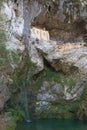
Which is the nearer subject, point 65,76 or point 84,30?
point 65,76

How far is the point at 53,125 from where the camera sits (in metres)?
22.3

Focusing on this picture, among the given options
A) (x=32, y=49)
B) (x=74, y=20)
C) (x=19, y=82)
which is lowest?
(x=19, y=82)

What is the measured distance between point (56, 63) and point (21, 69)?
3.39 meters

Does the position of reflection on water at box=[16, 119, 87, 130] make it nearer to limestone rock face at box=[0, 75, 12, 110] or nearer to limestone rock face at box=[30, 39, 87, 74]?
limestone rock face at box=[0, 75, 12, 110]

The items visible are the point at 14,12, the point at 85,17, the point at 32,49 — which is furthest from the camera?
the point at 85,17

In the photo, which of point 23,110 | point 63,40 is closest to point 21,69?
point 23,110

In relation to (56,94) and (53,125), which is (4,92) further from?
(56,94)

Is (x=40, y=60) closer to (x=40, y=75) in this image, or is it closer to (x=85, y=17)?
(x=40, y=75)

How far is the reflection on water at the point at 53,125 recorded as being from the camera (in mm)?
21031

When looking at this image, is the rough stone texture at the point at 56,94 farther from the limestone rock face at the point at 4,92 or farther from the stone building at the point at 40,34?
the stone building at the point at 40,34

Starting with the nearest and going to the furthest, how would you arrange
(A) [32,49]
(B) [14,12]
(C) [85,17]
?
(B) [14,12] → (A) [32,49] → (C) [85,17]

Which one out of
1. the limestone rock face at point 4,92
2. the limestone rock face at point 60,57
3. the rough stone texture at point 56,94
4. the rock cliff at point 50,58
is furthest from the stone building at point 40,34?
the limestone rock face at point 4,92

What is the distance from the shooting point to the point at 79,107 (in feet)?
83.2

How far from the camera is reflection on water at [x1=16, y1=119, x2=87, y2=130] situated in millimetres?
21031
